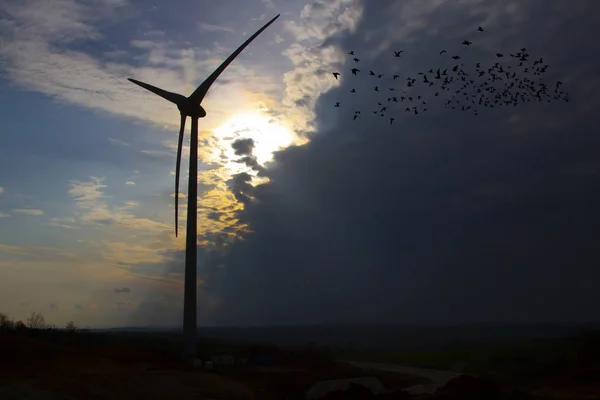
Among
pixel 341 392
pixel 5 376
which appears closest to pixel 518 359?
pixel 341 392

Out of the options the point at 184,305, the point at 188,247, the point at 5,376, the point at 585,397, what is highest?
the point at 188,247

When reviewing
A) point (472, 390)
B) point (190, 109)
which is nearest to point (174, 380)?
point (472, 390)

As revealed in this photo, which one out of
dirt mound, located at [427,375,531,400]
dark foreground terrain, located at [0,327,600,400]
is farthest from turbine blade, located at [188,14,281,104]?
dirt mound, located at [427,375,531,400]

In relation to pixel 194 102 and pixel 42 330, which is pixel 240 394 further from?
pixel 42 330

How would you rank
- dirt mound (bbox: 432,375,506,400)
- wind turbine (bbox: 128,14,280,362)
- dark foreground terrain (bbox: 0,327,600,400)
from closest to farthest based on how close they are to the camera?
dark foreground terrain (bbox: 0,327,600,400)
dirt mound (bbox: 432,375,506,400)
wind turbine (bbox: 128,14,280,362)

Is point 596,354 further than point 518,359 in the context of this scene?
No

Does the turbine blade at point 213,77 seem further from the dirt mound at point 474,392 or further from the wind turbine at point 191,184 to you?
the dirt mound at point 474,392

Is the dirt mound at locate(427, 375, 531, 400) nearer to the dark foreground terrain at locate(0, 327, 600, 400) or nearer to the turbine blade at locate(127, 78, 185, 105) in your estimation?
the dark foreground terrain at locate(0, 327, 600, 400)
